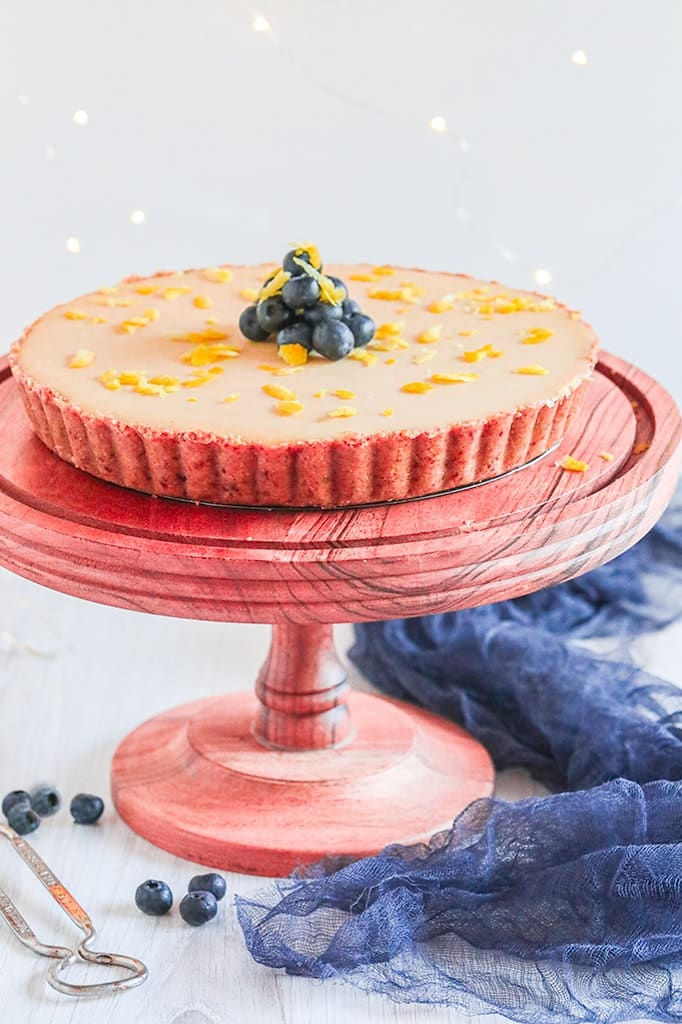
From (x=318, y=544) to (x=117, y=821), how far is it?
2.05ft

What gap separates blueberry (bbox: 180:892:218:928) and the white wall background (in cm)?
129

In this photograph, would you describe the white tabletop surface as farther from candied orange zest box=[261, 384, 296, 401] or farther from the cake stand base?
candied orange zest box=[261, 384, 296, 401]

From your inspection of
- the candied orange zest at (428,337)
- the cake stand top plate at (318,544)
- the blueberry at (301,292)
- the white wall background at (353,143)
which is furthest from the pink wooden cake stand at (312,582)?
the white wall background at (353,143)

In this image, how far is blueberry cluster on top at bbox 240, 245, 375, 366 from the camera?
75.7 inches

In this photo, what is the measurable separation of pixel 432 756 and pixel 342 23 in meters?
1.28

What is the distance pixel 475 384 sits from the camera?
1.87 metres

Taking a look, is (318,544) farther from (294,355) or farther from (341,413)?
(294,355)

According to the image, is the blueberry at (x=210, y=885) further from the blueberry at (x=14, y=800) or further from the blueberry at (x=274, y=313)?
the blueberry at (x=274, y=313)

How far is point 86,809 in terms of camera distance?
6.69 ft

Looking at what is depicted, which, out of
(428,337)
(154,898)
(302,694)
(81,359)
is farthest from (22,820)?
(428,337)

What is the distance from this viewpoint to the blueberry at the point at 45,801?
2.06 meters

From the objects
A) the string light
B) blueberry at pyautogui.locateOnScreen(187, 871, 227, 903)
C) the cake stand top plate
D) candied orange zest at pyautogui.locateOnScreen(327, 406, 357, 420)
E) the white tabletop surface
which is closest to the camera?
the cake stand top plate

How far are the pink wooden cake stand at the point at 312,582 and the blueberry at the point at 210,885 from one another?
68 millimetres

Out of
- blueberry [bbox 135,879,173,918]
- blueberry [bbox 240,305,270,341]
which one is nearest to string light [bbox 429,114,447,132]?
blueberry [bbox 240,305,270,341]
